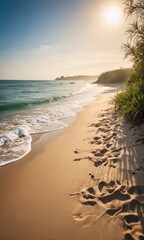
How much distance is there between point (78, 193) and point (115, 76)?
44.1 m

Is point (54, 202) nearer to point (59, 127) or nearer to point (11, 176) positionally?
point (11, 176)

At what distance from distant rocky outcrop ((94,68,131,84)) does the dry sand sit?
37068mm

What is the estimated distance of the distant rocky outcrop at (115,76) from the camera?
42219 mm

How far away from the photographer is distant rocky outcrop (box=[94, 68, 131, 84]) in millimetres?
42219

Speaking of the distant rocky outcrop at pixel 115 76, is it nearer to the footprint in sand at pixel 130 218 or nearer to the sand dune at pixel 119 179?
the sand dune at pixel 119 179

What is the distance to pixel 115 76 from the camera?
4484 cm

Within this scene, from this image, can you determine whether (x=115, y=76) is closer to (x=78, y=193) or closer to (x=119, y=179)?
(x=119, y=179)

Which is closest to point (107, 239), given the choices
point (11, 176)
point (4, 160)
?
point (11, 176)

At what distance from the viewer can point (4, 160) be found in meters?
4.89

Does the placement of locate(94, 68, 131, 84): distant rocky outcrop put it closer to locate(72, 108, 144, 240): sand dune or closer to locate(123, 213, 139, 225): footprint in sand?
locate(72, 108, 144, 240): sand dune

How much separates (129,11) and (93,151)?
5.76 m

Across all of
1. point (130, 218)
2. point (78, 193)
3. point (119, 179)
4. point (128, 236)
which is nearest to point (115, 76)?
point (119, 179)

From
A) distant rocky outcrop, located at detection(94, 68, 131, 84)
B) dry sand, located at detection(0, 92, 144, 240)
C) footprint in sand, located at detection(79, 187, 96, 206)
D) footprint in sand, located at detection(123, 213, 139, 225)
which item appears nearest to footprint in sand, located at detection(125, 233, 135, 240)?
dry sand, located at detection(0, 92, 144, 240)

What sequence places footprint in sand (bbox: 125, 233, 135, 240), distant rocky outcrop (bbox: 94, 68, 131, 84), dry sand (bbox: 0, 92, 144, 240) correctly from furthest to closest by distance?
distant rocky outcrop (bbox: 94, 68, 131, 84)
dry sand (bbox: 0, 92, 144, 240)
footprint in sand (bbox: 125, 233, 135, 240)
